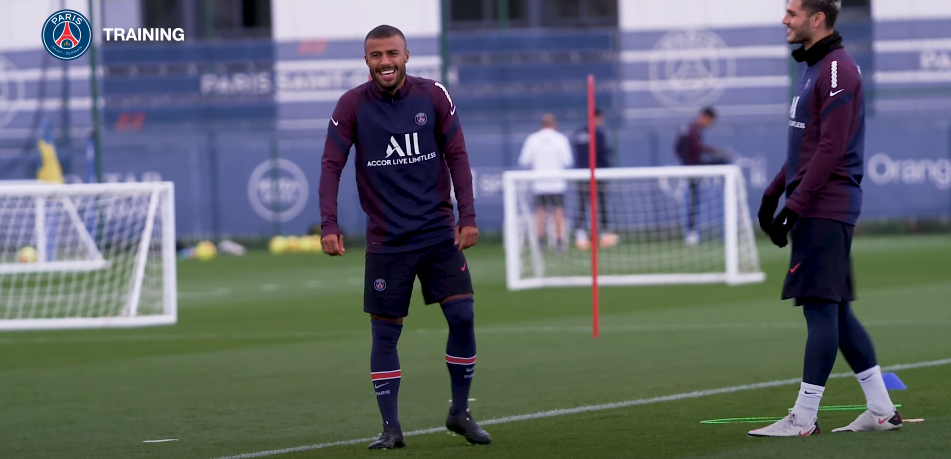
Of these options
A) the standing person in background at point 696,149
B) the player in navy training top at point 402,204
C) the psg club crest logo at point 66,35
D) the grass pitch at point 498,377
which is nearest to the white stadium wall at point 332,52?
→ the standing person in background at point 696,149

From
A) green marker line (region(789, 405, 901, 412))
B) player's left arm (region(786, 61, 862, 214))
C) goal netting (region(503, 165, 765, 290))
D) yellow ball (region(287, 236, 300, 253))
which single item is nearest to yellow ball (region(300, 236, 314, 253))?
yellow ball (region(287, 236, 300, 253))

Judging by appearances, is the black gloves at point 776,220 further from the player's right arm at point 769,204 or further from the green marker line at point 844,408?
the green marker line at point 844,408

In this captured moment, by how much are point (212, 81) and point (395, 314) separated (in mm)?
18362

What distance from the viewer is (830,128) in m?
6.14

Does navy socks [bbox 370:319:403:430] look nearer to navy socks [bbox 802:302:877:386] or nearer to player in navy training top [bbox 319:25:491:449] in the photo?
player in navy training top [bbox 319:25:491:449]

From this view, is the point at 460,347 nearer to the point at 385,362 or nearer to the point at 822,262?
the point at 385,362

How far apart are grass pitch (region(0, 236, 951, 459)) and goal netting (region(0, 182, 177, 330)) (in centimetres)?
44

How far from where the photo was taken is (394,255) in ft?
21.4

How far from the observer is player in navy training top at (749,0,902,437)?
242 inches

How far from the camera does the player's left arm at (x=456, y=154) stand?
649 centimetres

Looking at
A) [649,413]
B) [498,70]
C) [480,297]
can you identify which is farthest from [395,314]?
[498,70]

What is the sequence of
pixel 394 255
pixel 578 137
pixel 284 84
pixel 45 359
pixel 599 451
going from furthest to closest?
1. pixel 284 84
2. pixel 578 137
3. pixel 45 359
4. pixel 394 255
5. pixel 599 451

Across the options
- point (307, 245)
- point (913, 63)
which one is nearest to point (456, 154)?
point (307, 245)

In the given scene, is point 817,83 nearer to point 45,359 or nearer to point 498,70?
point 45,359
